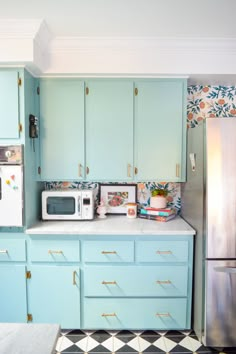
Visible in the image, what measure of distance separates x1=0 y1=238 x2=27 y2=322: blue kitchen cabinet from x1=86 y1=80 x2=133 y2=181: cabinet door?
2.73ft

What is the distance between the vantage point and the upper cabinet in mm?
2387

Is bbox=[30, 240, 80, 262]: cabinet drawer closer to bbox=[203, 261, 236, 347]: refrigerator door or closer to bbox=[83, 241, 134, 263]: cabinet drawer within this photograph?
bbox=[83, 241, 134, 263]: cabinet drawer

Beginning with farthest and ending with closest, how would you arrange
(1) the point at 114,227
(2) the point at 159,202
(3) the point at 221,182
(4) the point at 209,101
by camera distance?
1. (4) the point at 209,101
2. (2) the point at 159,202
3. (1) the point at 114,227
4. (3) the point at 221,182

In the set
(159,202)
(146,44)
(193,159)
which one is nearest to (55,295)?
(159,202)

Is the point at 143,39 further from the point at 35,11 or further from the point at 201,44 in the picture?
the point at 35,11

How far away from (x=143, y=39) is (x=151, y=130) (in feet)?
2.47

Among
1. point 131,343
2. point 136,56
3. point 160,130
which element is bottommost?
point 131,343

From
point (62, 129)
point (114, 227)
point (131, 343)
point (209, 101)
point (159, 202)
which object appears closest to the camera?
point (131, 343)

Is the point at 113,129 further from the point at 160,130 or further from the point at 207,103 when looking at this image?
the point at 207,103

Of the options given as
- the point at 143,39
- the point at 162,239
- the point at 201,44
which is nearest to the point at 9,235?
the point at 162,239

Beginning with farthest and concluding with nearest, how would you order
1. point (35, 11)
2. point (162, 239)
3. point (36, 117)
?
point (36, 117) → point (162, 239) → point (35, 11)

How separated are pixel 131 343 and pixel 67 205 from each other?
122 centimetres

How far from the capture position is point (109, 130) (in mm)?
2412

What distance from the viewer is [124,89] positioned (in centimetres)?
239
